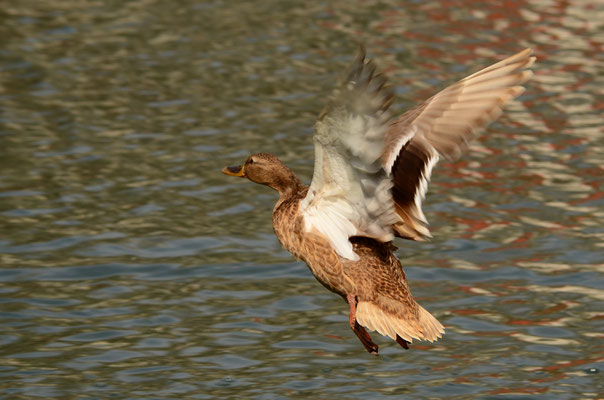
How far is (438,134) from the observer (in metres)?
6.63

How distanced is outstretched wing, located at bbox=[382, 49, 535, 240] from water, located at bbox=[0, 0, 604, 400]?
4.55 ft

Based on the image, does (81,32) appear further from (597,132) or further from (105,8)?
(597,132)

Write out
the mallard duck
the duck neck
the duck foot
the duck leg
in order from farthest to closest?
the duck neck < the duck foot < the duck leg < the mallard duck

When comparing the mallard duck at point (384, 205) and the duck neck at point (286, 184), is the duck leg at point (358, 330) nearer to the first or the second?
the mallard duck at point (384, 205)

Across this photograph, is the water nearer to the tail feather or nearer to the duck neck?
the tail feather

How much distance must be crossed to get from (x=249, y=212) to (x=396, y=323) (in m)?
4.28

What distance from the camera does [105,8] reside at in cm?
1697

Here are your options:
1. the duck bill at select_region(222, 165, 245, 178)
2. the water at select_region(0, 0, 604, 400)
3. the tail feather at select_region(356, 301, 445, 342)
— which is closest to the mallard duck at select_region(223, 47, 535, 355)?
the tail feather at select_region(356, 301, 445, 342)

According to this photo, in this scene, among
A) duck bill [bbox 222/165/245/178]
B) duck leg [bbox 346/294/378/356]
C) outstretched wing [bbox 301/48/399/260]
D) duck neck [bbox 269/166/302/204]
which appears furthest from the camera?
duck bill [bbox 222/165/245/178]

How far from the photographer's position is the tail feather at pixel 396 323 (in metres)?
6.27

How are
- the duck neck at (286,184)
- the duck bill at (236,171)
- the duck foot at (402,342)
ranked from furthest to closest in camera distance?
the duck bill at (236,171) < the duck neck at (286,184) < the duck foot at (402,342)

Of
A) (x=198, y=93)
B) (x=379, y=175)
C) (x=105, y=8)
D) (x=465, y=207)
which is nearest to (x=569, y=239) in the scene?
(x=465, y=207)

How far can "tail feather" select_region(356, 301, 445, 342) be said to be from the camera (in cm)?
627

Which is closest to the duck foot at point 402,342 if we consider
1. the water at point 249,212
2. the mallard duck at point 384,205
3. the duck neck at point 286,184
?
the mallard duck at point 384,205
